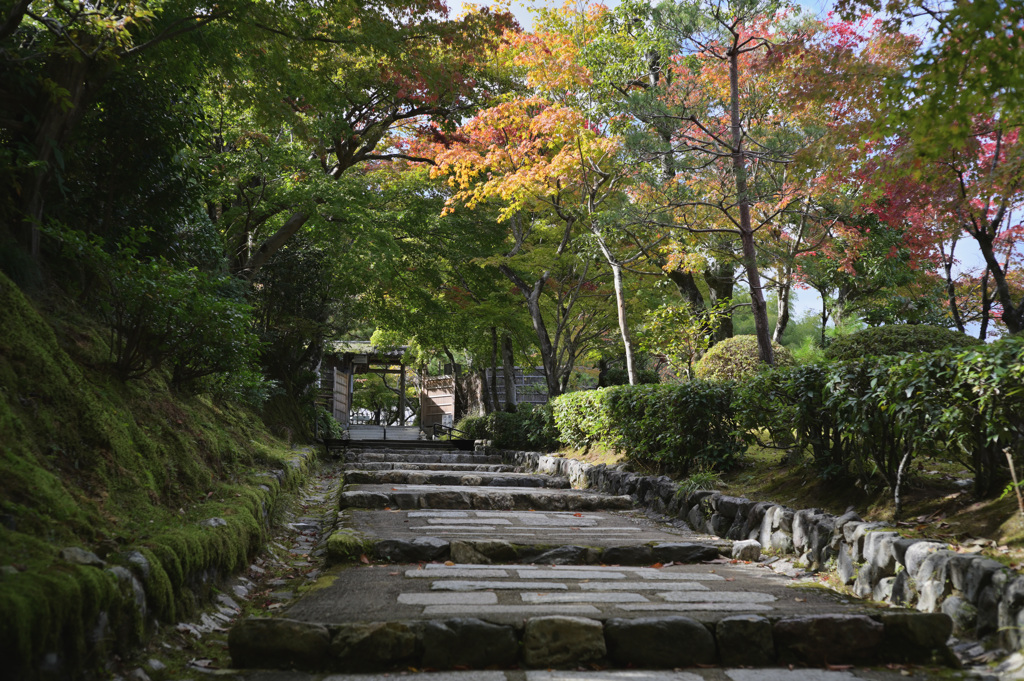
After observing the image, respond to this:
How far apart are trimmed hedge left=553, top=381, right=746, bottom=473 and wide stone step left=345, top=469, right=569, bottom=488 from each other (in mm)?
1077

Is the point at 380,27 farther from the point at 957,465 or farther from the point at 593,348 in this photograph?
the point at 593,348

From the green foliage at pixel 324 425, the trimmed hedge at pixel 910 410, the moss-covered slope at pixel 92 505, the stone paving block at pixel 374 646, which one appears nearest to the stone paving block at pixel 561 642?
the stone paving block at pixel 374 646

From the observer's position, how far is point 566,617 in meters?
2.85

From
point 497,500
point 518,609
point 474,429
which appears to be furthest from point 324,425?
point 518,609

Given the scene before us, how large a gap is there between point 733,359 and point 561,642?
7.29m

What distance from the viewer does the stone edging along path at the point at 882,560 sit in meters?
2.78

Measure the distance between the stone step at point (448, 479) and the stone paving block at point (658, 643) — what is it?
5964mm

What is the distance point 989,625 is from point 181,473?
175 inches

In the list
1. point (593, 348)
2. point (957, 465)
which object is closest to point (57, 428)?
point (957, 465)

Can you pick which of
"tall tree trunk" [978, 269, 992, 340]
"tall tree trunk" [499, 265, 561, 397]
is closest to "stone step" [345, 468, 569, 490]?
"tall tree trunk" [499, 265, 561, 397]

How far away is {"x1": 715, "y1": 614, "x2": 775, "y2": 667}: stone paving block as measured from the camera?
284 centimetres

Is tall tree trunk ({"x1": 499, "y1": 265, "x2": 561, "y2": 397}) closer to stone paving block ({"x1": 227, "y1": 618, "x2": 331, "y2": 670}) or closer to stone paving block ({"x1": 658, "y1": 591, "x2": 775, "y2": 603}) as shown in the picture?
stone paving block ({"x1": 658, "y1": 591, "x2": 775, "y2": 603})

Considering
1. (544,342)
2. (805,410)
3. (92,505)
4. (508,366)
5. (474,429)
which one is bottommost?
(474,429)

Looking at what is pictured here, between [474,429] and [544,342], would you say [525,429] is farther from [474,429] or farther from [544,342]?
[474,429]
